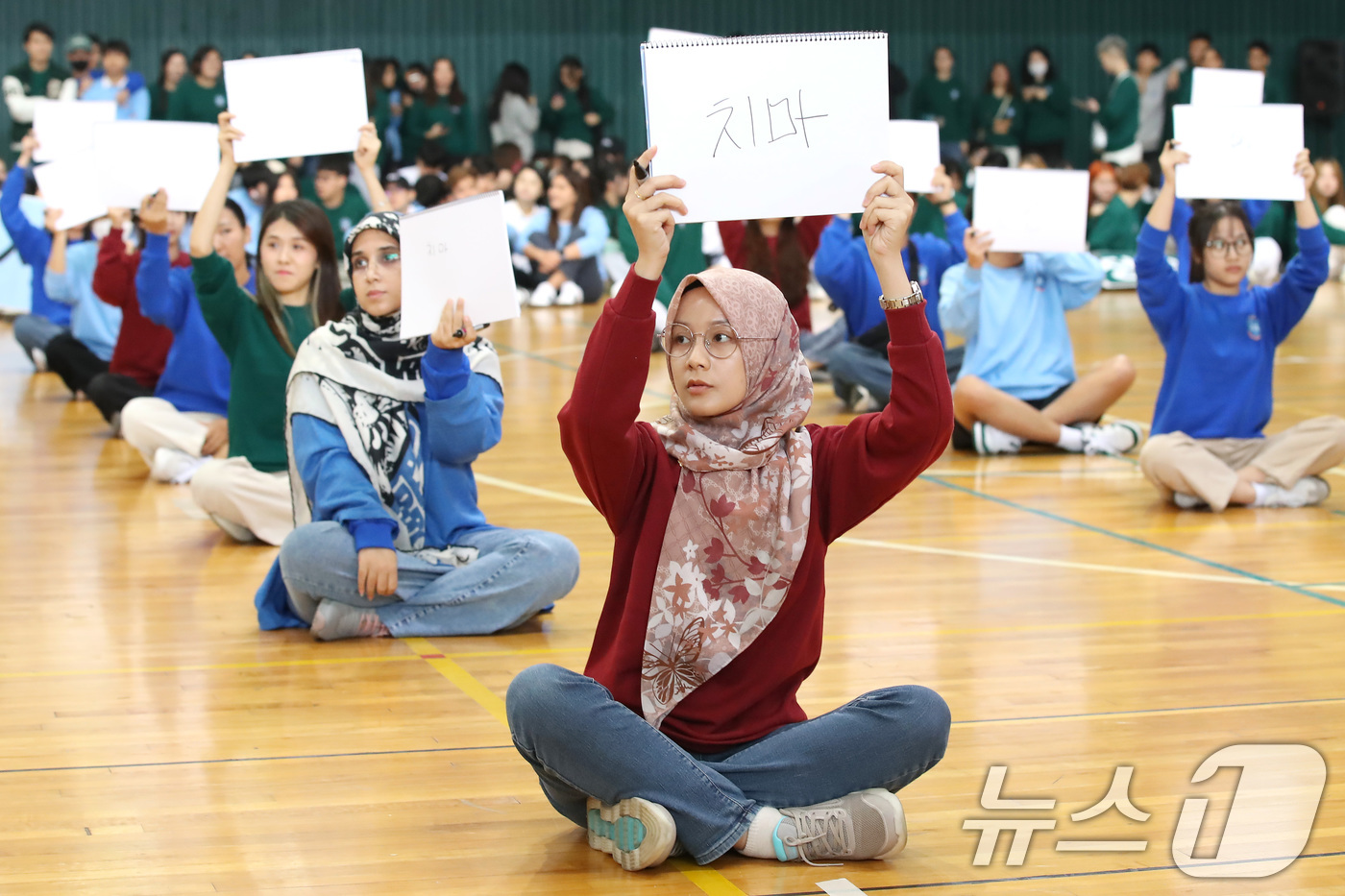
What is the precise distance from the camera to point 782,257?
7570 millimetres

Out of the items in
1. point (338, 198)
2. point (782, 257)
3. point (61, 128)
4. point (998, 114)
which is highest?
point (998, 114)

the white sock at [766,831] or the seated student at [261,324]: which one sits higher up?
the seated student at [261,324]

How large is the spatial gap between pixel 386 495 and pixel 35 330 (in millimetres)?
5842

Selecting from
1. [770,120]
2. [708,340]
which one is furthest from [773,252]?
[708,340]

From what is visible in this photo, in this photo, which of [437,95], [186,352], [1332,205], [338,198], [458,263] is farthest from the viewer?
[437,95]

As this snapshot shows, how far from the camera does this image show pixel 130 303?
682cm

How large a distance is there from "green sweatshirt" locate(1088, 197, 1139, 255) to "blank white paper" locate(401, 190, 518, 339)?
11.3 m

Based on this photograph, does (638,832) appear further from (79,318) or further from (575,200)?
(575,200)

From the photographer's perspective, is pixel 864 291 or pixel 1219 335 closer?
pixel 1219 335

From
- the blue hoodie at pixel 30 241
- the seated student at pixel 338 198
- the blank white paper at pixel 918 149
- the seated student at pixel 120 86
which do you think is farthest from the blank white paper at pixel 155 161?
the seated student at pixel 120 86

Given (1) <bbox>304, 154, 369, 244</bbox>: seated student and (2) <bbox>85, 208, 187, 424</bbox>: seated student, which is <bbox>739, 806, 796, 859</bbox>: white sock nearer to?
(2) <bbox>85, 208, 187, 424</bbox>: seated student

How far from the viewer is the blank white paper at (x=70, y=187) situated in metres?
7.33

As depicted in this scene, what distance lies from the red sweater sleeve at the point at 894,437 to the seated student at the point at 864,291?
15.4ft

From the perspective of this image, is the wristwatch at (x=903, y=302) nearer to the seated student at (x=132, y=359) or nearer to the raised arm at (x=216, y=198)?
the raised arm at (x=216, y=198)
